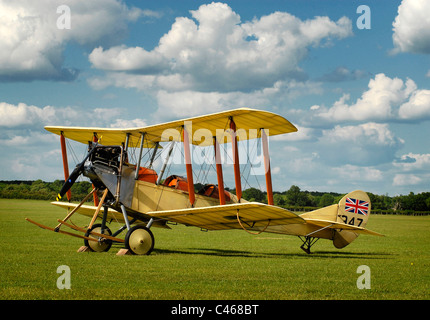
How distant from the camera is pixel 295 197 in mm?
95250

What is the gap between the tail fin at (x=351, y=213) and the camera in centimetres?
1461

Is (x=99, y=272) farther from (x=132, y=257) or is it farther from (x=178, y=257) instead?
(x=178, y=257)

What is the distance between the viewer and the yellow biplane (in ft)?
39.1

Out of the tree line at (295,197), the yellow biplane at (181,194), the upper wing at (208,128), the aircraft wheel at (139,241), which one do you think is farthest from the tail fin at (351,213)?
the tree line at (295,197)

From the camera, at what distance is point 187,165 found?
12.6m

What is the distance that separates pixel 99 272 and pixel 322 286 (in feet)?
13.8

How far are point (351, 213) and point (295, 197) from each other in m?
81.8

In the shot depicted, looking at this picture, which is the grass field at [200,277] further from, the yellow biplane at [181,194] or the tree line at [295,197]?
the tree line at [295,197]

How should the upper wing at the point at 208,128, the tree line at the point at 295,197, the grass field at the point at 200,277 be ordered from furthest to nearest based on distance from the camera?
Result: 1. the tree line at the point at 295,197
2. the upper wing at the point at 208,128
3. the grass field at the point at 200,277

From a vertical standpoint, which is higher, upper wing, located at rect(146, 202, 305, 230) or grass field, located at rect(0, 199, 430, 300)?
upper wing, located at rect(146, 202, 305, 230)

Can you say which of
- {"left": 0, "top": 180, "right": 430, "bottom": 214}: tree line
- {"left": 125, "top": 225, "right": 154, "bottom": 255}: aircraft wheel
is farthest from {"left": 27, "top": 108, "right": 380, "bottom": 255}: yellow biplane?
{"left": 0, "top": 180, "right": 430, "bottom": 214}: tree line

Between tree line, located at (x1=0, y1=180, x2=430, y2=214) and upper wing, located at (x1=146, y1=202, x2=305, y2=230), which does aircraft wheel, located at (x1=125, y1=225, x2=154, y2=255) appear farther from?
tree line, located at (x1=0, y1=180, x2=430, y2=214)

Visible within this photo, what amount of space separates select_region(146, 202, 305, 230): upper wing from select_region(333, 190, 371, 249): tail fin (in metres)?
3.48
